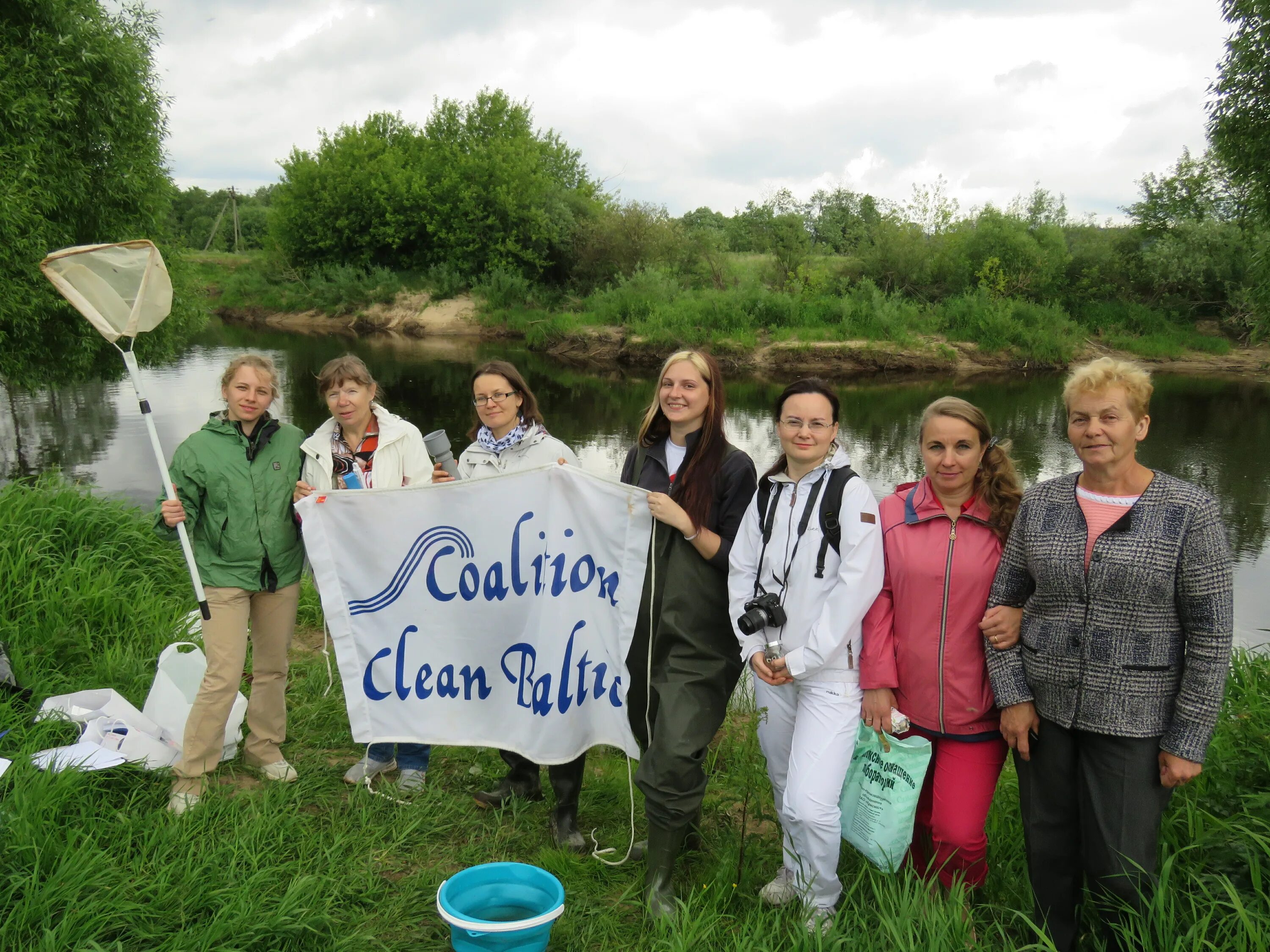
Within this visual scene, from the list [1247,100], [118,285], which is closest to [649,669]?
[118,285]

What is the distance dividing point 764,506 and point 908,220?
36606 mm

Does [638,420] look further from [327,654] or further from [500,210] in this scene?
[500,210]

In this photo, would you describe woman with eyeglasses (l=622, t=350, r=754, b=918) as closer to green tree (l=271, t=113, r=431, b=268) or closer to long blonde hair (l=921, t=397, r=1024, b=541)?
long blonde hair (l=921, t=397, r=1024, b=541)

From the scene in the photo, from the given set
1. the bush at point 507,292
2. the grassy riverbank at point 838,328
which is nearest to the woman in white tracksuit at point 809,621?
the grassy riverbank at point 838,328

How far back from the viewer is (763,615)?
287cm

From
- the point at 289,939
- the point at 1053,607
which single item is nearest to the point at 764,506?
the point at 1053,607

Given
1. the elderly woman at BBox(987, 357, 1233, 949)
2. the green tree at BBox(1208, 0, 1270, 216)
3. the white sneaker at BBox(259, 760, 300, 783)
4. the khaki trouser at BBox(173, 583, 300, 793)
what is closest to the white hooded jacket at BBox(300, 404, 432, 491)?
the khaki trouser at BBox(173, 583, 300, 793)

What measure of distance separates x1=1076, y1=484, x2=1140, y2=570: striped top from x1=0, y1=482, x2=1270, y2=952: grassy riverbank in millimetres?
948

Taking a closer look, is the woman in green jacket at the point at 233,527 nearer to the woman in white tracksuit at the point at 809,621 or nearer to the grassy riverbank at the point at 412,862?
the grassy riverbank at the point at 412,862

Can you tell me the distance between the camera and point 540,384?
25594mm

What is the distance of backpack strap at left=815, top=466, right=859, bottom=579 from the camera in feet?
9.46

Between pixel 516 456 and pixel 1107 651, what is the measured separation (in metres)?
2.25

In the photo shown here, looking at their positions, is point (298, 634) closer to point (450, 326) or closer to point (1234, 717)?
point (1234, 717)

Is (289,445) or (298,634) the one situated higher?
(289,445)
